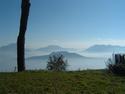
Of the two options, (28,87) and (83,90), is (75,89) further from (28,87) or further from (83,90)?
(28,87)

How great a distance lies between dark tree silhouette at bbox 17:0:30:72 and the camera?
20.4m

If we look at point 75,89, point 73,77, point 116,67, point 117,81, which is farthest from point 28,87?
point 116,67

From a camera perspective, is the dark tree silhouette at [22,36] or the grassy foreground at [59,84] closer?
the grassy foreground at [59,84]

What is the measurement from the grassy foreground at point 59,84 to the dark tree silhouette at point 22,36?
11.8ft

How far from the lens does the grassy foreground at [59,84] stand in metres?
13.5

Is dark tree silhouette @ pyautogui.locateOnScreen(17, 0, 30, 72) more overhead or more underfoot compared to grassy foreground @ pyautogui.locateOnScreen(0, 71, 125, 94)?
more overhead

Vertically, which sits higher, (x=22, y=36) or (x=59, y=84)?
(x=22, y=36)

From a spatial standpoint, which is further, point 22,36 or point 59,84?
point 22,36

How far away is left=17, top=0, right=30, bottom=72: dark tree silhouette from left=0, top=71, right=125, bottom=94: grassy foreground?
361 centimetres

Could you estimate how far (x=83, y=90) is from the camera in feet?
45.9

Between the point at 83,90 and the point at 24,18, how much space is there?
8242 millimetres

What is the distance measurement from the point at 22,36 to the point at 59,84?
257 inches

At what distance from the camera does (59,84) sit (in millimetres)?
14781

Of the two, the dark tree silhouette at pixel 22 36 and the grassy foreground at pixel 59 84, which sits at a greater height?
the dark tree silhouette at pixel 22 36
